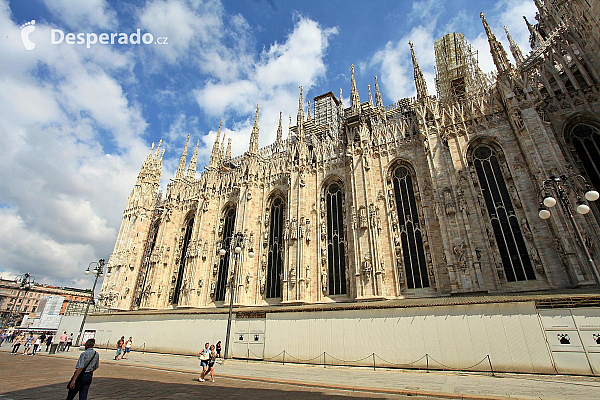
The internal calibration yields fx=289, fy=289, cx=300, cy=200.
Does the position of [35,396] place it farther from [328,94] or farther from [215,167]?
[328,94]

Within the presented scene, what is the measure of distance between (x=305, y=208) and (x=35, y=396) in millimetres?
22604

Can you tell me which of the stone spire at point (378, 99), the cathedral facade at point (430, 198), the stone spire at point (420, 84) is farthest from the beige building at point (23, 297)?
the stone spire at point (420, 84)

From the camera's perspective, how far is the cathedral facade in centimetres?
1908

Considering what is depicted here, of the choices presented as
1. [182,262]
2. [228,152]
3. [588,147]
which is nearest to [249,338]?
Result: [182,262]

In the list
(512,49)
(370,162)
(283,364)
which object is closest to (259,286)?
(283,364)

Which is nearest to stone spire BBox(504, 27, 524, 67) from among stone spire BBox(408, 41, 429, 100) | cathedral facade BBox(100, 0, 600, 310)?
cathedral facade BBox(100, 0, 600, 310)

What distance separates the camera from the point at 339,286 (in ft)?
81.0

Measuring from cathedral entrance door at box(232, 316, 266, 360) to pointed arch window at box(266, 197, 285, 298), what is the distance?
737 centimetres

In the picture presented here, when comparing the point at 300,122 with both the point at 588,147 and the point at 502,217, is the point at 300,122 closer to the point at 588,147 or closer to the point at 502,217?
the point at 502,217

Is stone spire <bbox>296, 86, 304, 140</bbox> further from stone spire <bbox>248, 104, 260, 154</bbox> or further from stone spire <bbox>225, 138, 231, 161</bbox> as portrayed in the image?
stone spire <bbox>225, 138, 231, 161</bbox>

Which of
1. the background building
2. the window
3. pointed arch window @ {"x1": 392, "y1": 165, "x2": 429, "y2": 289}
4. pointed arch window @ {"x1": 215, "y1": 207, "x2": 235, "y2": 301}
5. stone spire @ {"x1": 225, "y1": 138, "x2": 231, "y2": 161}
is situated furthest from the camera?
stone spire @ {"x1": 225, "y1": 138, "x2": 231, "y2": 161}

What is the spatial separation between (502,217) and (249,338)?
19670 millimetres

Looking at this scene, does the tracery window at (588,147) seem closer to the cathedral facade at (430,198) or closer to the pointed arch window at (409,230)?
the cathedral facade at (430,198)

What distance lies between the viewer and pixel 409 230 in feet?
76.7
